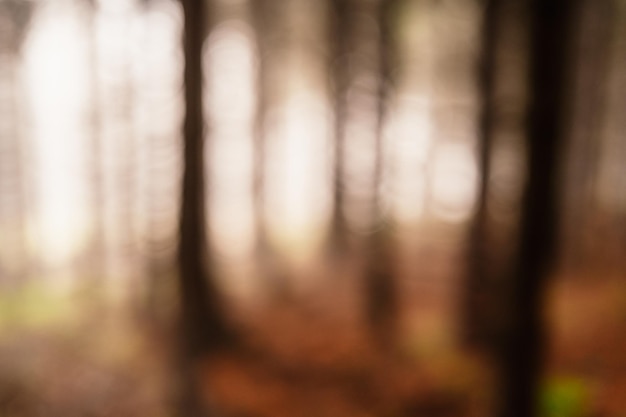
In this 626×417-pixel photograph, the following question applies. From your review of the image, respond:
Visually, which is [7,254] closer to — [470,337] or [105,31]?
[105,31]

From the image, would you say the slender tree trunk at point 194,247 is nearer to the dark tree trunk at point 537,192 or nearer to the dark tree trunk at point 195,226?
the dark tree trunk at point 195,226

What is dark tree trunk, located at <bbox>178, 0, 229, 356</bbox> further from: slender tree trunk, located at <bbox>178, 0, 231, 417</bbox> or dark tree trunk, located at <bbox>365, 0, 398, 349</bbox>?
dark tree trunk, located at <bbox>365, 0, 398, 349</bbox>

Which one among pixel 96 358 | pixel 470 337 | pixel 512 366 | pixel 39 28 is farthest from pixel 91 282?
pixel 512 366

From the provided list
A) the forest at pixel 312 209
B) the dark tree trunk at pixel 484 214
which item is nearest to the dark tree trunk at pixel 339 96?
the forest at pixel 312 209

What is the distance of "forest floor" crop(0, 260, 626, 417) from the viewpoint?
3.05 metres

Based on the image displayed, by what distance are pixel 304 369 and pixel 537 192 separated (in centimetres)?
230

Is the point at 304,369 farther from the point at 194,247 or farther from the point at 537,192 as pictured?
the point at 537,192

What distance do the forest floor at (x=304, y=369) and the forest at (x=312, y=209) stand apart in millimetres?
19

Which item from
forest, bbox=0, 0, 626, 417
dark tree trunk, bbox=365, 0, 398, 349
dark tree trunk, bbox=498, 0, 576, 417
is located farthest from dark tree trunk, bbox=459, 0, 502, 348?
dark tree trunk, bbox=498, 0, 576, 417

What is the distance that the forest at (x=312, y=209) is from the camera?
244 centimetres

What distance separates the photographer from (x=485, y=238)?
5.18 m

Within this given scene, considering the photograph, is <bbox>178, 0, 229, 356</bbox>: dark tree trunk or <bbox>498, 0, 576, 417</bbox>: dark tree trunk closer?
<bbox>498, 0, 576, 417</bbox>: dark tree trunk

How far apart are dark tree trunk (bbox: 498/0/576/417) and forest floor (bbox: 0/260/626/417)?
63 cm

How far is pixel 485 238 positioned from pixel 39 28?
12.0ft
